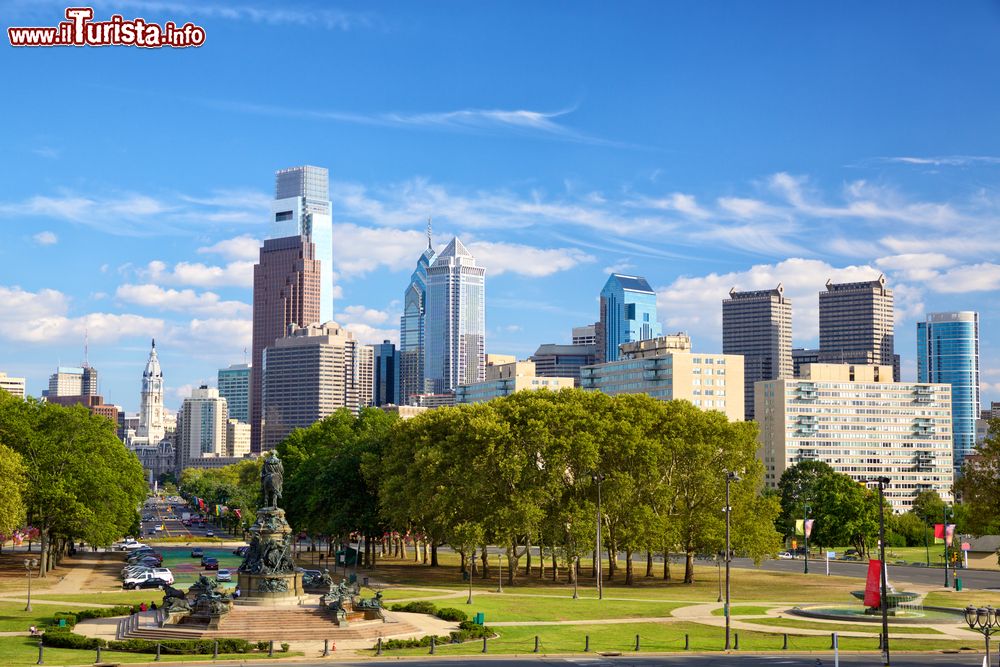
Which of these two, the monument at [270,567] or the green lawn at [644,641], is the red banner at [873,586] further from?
the monument at [270,567]

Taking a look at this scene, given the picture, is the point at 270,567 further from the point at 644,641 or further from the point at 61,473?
the point at 61,473

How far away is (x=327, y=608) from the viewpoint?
238 ft

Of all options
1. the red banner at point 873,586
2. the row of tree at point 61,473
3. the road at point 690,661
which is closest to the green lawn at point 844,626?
the red banner at point 873,586

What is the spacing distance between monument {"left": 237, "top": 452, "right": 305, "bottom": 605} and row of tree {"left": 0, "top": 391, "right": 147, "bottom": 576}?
105ft

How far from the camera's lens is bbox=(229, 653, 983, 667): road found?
60.0 metres

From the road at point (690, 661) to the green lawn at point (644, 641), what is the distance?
7.24 feet

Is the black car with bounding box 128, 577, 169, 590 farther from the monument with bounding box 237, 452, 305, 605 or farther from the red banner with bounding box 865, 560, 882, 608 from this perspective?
the red banner with bounding box 865, 560, 882, 608

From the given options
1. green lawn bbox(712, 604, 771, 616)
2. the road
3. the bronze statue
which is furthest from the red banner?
the bronze statue

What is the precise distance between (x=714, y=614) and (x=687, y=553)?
26.2 meters

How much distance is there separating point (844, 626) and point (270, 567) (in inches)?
1459

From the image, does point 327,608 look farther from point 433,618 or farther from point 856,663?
point 856,663

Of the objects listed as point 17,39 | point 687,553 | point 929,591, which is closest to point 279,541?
point 17,39

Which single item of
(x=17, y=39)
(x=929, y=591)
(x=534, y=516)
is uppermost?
(x=17, y=39)

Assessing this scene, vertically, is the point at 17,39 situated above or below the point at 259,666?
above
